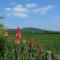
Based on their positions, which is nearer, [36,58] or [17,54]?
[17,54]

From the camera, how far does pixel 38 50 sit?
8297 millimetres

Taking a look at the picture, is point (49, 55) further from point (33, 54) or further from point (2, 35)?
point (2, 35)

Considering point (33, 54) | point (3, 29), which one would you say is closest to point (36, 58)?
point (33, 54)

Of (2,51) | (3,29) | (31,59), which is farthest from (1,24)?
(31,59)

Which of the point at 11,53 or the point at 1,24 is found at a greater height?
the point at 1,24

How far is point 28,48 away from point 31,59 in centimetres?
29

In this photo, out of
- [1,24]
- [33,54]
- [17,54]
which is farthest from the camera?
[33,54]

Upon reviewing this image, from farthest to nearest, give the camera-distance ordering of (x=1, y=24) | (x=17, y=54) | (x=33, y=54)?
(x=33, y=54) → (x=1, y=24) → (x=17, y=54)

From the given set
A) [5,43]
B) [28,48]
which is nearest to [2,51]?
[5,43]

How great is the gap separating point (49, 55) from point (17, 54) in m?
0.99

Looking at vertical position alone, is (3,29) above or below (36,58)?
above

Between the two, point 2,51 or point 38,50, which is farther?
point 38,50

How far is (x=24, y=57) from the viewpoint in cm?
789

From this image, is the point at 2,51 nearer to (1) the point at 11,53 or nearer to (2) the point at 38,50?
(1) the point at 11,53
